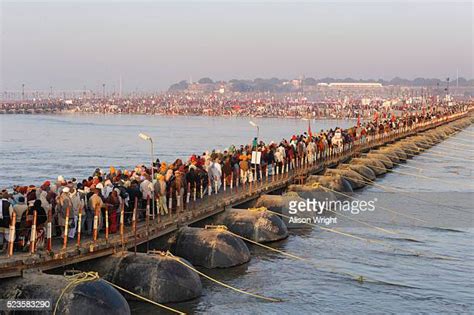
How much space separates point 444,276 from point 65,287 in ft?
43.2

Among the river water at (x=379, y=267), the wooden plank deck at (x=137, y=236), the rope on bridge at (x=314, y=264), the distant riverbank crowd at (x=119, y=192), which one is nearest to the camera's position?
the wooden plank deck at (x=137, y=236)

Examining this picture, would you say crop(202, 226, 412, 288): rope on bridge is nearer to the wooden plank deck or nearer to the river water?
the river water

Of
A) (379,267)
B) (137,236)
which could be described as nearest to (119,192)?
(137,236)

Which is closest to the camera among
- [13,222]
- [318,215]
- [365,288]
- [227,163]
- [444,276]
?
[13,222]

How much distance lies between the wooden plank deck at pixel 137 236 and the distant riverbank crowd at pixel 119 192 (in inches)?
14.7

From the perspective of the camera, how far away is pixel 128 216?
21797mm

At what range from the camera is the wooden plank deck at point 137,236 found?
54.2 ft

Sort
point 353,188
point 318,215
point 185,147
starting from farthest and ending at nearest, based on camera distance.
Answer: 1. point 185,147
2. point 353,188
3. point 318,215

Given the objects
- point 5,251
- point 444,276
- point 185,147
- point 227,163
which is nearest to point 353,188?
point 227,163

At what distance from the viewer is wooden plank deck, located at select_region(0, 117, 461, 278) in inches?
650

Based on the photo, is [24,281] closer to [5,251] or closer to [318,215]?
[5,251]

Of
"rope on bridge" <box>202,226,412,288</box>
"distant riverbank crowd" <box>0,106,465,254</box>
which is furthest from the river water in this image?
"distant riverbank crowd" <box>0,106,465,254</box>

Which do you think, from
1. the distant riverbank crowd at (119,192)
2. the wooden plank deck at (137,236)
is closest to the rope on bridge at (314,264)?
the wooden plank deck at (137,236)

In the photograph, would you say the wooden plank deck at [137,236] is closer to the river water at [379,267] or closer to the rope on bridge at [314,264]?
the rope on bridge at [314,264]
